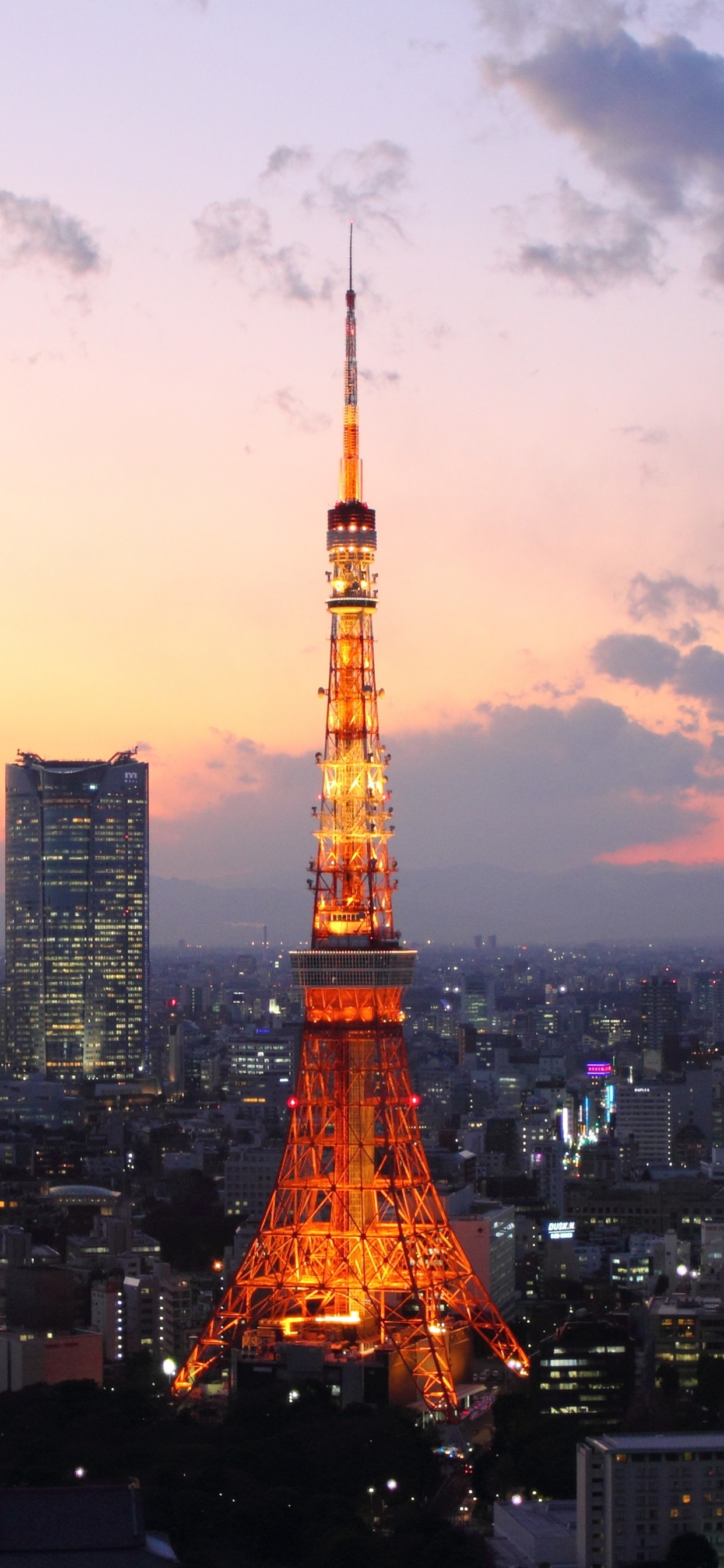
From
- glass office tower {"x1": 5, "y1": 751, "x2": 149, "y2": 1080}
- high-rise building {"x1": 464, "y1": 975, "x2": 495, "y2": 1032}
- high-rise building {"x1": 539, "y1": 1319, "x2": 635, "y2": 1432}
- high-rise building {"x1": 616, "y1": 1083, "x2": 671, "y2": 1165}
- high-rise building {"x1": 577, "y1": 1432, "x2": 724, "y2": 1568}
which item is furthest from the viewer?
high-rise building {"x1": 464, "y1": 975, "x2": 495, "y2": 1032}

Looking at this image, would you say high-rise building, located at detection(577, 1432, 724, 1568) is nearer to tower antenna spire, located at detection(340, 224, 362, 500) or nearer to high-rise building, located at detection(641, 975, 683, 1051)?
tower antenna spire, located at detection(340, 224, 362, 500)

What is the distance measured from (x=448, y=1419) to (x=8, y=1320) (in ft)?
25.5

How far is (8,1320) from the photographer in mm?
34312

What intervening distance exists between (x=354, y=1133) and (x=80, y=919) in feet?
186

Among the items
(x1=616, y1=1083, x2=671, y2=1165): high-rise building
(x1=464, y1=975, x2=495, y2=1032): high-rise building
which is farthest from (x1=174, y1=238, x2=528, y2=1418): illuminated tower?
(x1=464, y1=975, x2=495, y2=1032): high-rise building

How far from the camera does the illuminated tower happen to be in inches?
1192

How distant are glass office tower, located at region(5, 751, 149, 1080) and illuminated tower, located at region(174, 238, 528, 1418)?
54448 mm

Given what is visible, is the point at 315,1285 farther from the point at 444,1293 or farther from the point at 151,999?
the point at 151,999

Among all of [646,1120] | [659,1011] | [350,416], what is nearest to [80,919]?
[659,1011]

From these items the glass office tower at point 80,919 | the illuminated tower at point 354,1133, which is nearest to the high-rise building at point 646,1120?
the glass office tower at point 80,919

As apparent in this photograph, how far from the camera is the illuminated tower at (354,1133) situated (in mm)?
30266

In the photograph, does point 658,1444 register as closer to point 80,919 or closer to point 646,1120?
point 646,1120

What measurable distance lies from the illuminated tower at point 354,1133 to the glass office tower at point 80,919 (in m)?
54.4

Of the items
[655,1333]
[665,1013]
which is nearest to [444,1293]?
[655,1333]
